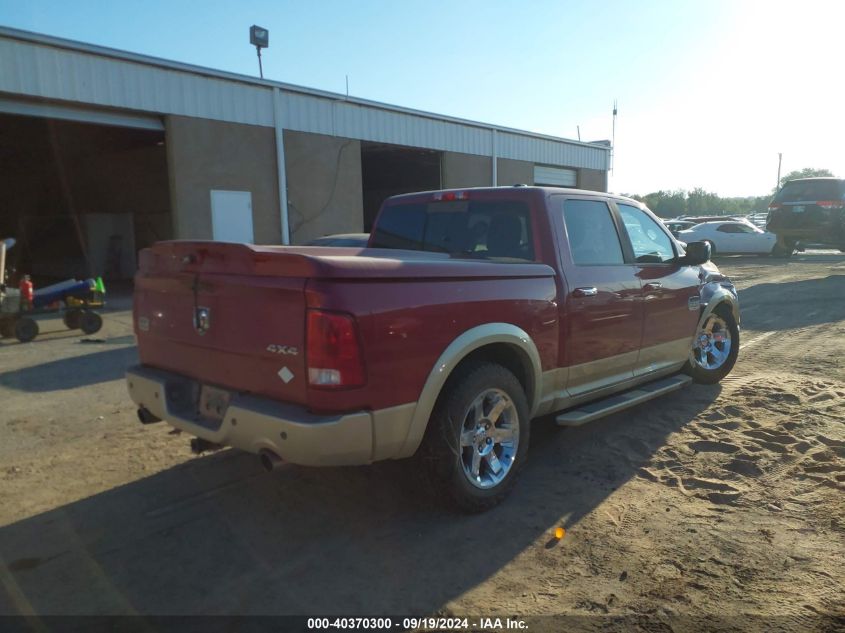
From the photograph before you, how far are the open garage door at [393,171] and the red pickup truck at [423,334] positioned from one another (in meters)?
14.9

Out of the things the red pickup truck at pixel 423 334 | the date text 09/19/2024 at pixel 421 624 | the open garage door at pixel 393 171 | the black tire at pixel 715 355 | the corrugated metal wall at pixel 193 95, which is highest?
the corrugated metal wall at pixel 193 95

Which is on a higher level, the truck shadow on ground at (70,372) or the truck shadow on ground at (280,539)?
the truck shadow on ground at (280,539)

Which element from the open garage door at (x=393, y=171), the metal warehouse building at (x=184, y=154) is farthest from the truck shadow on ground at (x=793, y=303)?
the open garage door at (x=393, y=171)

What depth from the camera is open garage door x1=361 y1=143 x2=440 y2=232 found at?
21719mm

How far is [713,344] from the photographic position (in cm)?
646

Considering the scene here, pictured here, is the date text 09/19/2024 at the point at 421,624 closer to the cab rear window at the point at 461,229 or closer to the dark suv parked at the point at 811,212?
the cab rear window at the point at 461,229

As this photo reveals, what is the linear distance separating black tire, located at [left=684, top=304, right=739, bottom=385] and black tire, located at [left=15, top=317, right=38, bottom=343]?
884 cm

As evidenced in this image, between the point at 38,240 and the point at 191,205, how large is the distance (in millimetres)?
12476

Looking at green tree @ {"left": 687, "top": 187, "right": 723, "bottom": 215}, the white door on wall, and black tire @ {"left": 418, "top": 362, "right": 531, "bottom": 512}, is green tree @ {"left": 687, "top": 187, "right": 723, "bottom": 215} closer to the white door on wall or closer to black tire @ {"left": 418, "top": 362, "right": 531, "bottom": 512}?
the white door on wall

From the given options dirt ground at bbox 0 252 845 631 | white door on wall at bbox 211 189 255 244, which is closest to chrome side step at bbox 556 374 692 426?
dirt ground at bbox 0 252 845 631

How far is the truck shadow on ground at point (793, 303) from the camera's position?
10000mm

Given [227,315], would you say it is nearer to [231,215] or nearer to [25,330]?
[25,330]

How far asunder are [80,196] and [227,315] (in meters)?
22.6

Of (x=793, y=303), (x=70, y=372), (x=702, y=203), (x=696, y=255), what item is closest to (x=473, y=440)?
(x=696, y=255)
